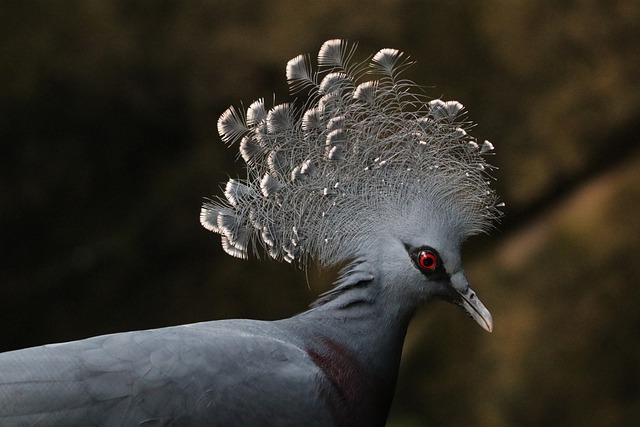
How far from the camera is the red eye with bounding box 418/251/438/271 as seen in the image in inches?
104

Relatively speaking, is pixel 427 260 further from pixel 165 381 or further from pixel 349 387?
pixel 165 381

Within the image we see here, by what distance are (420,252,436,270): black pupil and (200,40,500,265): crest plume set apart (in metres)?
0.10

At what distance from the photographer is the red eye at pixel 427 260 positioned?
264cm

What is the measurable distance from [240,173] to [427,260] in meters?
2.28

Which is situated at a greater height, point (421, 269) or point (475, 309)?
point (421, 269)

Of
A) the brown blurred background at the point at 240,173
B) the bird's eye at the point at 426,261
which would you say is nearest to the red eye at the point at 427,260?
the bird's eye at the point at 426,261

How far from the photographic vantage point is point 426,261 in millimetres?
2641

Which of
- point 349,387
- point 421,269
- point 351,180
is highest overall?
point 351,180

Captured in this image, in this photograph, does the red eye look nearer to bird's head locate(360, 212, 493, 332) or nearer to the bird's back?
bird's head locate(360, 212, 493, 332)

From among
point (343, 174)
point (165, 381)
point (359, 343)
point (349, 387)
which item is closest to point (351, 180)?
point (343, 174)

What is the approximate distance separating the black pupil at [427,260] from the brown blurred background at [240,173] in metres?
2.22

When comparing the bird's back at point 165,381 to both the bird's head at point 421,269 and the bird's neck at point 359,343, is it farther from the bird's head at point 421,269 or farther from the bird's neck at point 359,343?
the bird's head at point 421,269

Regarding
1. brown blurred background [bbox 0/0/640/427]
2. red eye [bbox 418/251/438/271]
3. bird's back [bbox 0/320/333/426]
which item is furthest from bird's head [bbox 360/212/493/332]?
brown blurred background [bbox 0/0/640/427]

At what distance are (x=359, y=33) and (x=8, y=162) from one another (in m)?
1.98
